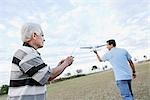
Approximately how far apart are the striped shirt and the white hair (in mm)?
133

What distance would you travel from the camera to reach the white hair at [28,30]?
436 cm

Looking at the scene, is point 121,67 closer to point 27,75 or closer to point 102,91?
point 27,75

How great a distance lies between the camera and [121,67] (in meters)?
9.05

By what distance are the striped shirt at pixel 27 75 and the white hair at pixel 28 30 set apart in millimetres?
133

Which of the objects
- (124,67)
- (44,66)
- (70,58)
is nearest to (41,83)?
(44,66)

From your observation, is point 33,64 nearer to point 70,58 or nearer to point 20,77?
point 20,77

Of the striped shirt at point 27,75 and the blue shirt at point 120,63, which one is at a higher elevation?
the blue shirt at point 120,63

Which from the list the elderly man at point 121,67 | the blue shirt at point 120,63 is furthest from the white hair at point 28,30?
the blue shirt at point 120,63

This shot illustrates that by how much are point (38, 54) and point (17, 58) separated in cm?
24

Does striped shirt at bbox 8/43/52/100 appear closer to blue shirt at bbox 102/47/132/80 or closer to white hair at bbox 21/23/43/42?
white hair at bbox 21/23/43/42

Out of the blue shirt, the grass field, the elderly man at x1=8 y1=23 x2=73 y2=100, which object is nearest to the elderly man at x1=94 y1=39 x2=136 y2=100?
the blue shirt

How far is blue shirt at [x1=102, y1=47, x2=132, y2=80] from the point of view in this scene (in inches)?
354

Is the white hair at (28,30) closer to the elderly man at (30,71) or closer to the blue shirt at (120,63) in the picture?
the elderly man at (30,71)

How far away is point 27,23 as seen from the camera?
4410mm
